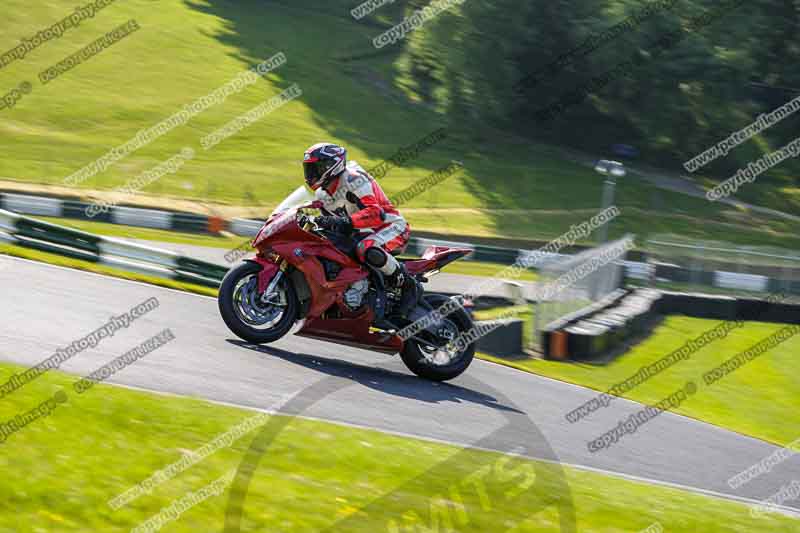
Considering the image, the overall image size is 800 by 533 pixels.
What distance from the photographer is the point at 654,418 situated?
11938mm

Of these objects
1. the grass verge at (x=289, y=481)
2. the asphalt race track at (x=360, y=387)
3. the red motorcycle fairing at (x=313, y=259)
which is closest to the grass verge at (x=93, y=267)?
the asphalt race track at (x=360, y=387)

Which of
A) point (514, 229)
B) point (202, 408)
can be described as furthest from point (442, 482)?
point (514, 229)

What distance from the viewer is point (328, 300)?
10625 mm

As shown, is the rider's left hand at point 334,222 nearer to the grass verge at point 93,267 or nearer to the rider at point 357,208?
the rider at point 357,208

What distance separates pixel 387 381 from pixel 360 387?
68 centimetres

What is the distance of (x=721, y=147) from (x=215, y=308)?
35.7 m

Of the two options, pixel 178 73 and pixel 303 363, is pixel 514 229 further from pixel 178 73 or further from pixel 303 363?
pixel 303 363

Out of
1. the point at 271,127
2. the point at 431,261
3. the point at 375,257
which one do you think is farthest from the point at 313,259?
the point at 271,127

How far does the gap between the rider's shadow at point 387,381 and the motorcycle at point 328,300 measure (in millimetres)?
185

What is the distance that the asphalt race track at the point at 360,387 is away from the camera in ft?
29.8

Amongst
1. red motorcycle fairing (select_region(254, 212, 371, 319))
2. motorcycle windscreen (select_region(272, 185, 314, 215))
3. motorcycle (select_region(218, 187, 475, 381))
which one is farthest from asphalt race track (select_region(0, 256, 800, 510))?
motorcycle windscreen (select_region(272, 185, 314, 215))

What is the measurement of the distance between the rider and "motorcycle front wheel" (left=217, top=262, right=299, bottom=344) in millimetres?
837

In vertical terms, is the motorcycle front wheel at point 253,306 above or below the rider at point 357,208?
below

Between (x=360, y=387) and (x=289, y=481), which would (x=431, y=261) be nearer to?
(x=360, y=387)
